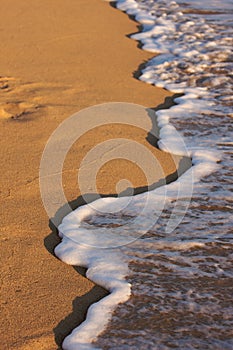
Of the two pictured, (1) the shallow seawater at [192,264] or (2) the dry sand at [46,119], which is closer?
(1) the shallow seawater at [192,264]

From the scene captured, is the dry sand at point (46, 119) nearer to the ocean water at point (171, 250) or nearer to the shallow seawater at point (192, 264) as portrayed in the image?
→ the ocean water at point (171, 250)

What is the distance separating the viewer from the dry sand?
88.9 inches

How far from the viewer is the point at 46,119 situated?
3.96 meters

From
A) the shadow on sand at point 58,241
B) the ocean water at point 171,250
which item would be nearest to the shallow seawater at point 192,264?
the ocean water at point 171,250

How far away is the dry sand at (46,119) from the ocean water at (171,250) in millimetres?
104

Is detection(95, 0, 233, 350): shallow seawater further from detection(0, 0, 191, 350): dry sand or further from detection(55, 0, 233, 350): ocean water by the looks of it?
detection(0, 0, 191, 350): dry sand

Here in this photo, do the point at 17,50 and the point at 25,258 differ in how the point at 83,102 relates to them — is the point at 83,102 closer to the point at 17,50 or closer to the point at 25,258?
the point at 17,50

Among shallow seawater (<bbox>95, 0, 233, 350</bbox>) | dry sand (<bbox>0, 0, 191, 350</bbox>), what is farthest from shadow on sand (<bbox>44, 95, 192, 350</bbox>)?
shallow seawater (<bbox>95, 0, 233, 350</bbox>)

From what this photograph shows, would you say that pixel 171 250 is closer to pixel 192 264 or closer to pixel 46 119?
pixel 192 264

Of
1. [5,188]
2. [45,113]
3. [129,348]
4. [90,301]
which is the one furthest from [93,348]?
[45,113]

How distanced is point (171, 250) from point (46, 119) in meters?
1.67

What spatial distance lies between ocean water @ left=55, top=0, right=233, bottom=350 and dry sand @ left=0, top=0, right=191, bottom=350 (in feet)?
0.34

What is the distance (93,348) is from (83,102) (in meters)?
2.51

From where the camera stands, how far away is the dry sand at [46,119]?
7.41 ft
